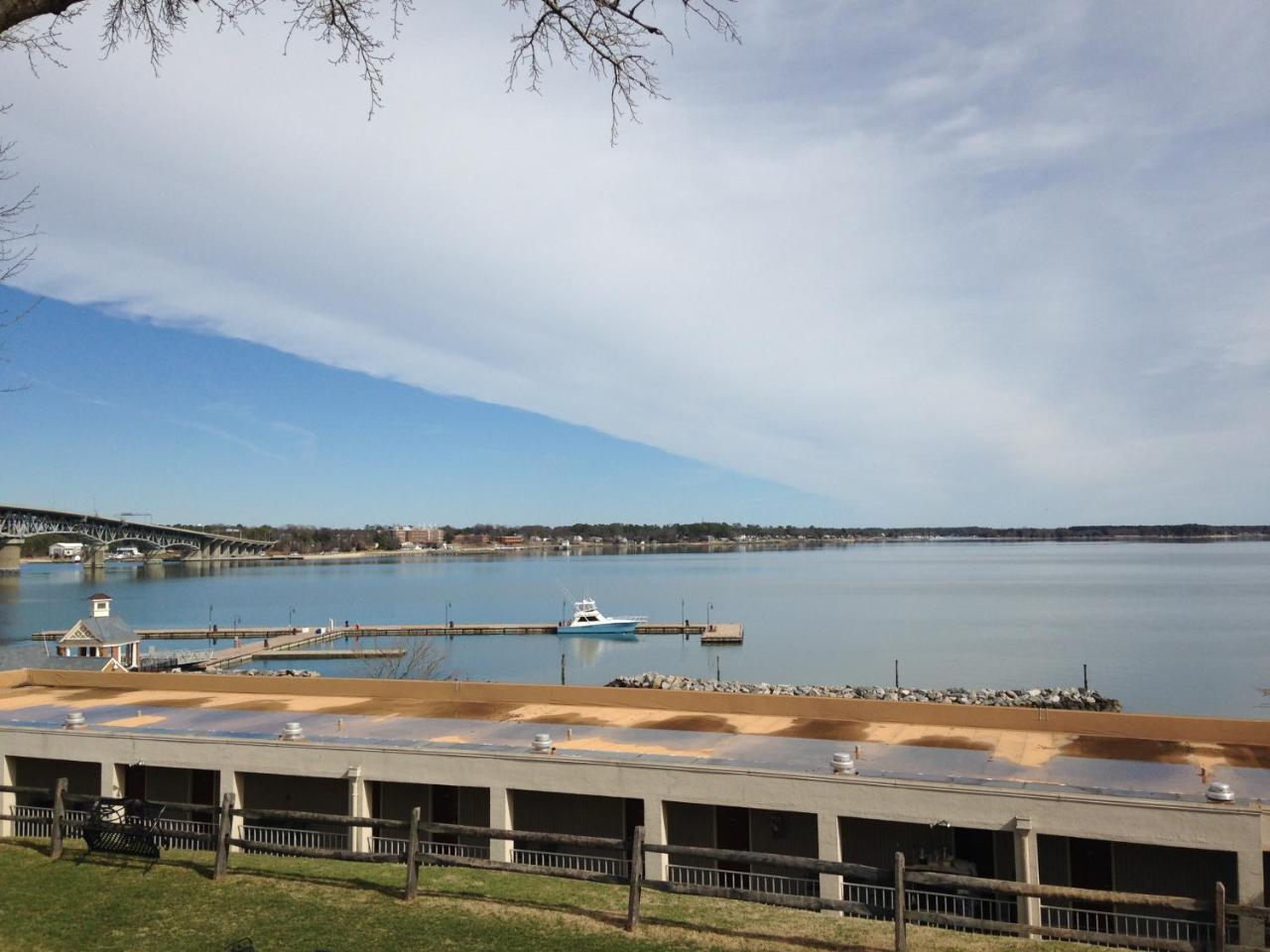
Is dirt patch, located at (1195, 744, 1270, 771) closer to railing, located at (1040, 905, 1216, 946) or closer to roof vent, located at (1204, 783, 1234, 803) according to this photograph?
roof vent, located at (1204, 783, 1234, 803)

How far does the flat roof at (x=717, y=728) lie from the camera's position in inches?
626

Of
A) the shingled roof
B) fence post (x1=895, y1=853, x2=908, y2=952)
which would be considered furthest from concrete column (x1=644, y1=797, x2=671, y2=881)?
the shingled roof

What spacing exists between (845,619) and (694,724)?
79025mm

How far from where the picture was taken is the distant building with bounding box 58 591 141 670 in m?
46.7

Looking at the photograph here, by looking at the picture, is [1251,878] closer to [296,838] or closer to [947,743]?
[947,743]

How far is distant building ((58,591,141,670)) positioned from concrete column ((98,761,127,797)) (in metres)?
30.5

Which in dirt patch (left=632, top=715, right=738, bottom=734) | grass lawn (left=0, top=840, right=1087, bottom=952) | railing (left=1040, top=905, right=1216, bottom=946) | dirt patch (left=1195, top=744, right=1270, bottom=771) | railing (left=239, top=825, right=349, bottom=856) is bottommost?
railing (left=1040, top=905, right=1216, bottom=946)

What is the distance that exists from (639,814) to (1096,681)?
51480 millimetres

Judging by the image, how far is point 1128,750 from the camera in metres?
17.5

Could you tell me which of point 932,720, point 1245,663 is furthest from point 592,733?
point 1245,663

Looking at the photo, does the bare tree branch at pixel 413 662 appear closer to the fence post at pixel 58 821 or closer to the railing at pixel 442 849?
the railing at pixel 442 849

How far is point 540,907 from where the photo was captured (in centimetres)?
1148

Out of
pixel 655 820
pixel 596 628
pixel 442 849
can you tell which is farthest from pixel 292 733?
pixel 596 628

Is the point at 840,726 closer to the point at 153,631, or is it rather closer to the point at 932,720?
the point at 932,720
